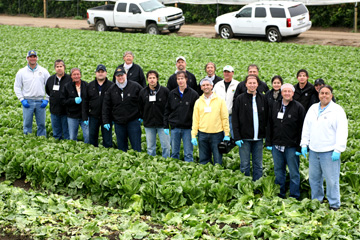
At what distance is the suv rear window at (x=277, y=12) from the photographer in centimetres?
2589

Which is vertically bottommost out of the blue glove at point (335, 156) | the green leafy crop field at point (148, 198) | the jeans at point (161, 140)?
the green leafy crop field at point (148, 198)

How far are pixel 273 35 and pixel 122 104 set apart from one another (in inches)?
671

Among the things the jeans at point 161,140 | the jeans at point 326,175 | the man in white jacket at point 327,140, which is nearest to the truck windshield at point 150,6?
the jeans at point 161,140

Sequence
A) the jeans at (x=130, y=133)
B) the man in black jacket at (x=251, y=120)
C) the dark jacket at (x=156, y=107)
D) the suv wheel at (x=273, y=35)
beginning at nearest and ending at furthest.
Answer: the man in black jacket at (x=251, y=120)
the dark jacket at (x=156, y=107)
the jeans at (x=130, y=133)
the suv wheel at (x=273, y=35)

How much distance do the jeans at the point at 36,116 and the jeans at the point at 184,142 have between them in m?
4.02

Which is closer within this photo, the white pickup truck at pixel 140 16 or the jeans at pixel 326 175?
the jeans at pixel 326 175

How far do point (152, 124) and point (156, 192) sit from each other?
2.63m

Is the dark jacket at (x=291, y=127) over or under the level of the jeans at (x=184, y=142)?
over

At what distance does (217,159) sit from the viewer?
10109 mm

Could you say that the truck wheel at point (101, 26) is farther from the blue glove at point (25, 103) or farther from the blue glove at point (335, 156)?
the blue glove at point (335, 156)

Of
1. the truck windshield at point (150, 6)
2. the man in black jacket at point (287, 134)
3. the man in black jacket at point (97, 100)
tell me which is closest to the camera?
the man in black jacket at point (287, 134)

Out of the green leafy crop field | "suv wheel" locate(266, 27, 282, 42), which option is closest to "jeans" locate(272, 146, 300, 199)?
the green leafy crop field

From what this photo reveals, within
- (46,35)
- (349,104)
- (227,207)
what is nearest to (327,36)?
(349,104)

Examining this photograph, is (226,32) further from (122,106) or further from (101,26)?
(122,106)
